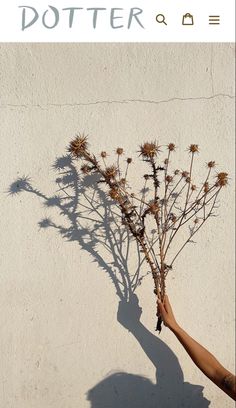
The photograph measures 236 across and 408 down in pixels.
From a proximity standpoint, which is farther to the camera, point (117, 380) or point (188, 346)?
point (117, 380)

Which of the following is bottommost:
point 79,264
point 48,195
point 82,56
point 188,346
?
point 188,346

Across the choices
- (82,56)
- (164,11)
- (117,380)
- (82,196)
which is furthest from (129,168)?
(117,380)

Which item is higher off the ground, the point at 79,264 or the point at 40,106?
the point at 40,106

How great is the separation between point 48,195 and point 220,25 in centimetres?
106

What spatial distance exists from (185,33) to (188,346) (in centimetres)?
133

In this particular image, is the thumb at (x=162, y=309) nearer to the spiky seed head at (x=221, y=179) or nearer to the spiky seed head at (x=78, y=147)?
the spiky seed head at (x=221, y=179)

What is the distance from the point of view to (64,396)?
6.89ft

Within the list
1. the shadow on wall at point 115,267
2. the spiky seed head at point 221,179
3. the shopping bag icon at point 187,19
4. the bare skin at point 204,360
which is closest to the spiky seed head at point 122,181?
the shadow on wall at point 115,267

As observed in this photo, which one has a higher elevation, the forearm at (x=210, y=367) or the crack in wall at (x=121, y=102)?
the crack in wall at (x=121, y=102)

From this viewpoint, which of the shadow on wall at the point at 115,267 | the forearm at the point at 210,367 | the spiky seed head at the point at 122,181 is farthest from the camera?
the shadow on wall at the point at 115,267

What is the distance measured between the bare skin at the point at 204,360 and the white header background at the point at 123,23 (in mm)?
1141

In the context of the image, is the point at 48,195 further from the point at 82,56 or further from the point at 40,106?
the point at 82,56

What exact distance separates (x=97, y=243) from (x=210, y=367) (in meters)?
0.69

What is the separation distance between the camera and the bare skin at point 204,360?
1734 millimetres
